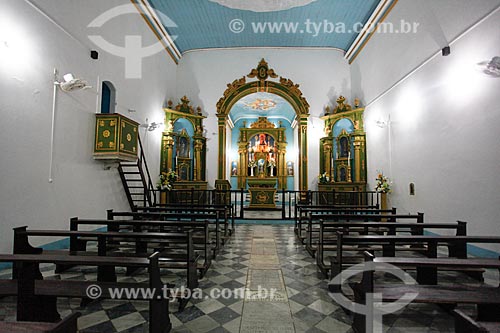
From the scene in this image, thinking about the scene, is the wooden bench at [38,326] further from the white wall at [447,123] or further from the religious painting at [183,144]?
the religious painting at [183,144]

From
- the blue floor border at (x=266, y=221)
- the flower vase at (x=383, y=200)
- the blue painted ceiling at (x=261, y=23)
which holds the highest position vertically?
the blue painted ceiling at (x=261, y=23)

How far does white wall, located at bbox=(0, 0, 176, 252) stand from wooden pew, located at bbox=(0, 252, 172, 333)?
2.26m

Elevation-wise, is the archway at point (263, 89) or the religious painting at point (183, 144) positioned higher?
the archway at point (263, 89)

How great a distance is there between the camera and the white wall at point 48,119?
343cm

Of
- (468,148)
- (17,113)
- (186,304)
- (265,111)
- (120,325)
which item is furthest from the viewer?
(265,111)

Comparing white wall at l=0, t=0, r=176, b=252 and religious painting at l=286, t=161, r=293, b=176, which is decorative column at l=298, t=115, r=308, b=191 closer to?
religious painting at l=286, t=161, r=293, b=176

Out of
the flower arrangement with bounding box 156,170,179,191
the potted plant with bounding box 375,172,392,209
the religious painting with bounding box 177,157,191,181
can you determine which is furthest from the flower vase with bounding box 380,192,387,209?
the religious painting with bounding box 177,157,191,181

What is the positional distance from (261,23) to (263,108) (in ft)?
22.2

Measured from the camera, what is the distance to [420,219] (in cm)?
361

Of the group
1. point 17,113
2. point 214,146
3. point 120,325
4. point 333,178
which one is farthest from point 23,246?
point 333,178

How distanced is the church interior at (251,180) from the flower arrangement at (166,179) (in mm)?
51

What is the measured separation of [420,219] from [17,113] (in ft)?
19.9

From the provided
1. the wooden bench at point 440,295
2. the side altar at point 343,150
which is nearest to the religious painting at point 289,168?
the side altar at point 343,150

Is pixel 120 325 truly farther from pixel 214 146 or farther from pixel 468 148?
pixel 214 146
